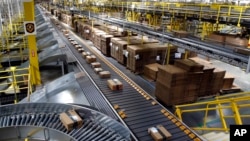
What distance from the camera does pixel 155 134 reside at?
5086 mm

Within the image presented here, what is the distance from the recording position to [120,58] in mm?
12625

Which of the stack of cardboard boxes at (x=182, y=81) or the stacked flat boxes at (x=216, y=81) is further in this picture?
the stacked flat boxes at (x=216, y=81)

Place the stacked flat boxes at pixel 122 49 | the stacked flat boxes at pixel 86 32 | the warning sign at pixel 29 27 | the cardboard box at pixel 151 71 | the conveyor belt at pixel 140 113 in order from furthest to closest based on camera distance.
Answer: the stacked flat boxes at pixel 86 32 < the stacked flat boxes at pixel 122 49 < the cardboard box at pixel 151 71 < the warning sign at pixel 29 27 < the conveyor belt at pixel 140 113

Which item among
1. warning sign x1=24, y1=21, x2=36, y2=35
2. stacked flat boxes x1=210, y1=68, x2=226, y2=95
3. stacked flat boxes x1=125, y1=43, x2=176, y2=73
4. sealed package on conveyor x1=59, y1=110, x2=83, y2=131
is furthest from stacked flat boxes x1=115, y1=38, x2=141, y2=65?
sealed package on conveyor x1=59, y1=110, x2=83, y2=131

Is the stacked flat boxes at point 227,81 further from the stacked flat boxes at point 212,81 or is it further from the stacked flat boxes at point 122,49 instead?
the stacked flat boxes at point 122,49

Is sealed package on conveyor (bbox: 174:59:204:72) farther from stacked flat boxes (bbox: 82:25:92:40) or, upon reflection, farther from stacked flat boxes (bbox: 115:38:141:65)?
stacked flat boxes (bbox: 82:25:92:40)

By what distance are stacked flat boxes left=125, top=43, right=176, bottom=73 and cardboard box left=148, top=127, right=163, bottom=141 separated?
5.79 m

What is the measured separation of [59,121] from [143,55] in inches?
281

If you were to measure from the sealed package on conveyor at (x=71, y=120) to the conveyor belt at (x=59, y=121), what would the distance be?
0.25ft

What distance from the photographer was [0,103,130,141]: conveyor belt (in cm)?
409

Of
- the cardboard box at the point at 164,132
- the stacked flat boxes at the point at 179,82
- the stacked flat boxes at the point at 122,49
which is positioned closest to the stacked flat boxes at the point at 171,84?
the stacked flat boxes at the point at 179,82

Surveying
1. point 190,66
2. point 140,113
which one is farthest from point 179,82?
point 140,113

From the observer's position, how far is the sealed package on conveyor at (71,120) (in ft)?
13.6

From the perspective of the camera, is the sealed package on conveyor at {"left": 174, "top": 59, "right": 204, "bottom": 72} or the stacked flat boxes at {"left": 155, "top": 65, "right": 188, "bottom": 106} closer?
the stacked flat boxes at {"left": 155, "top": 65, "right": 188, "bottom": 106}
